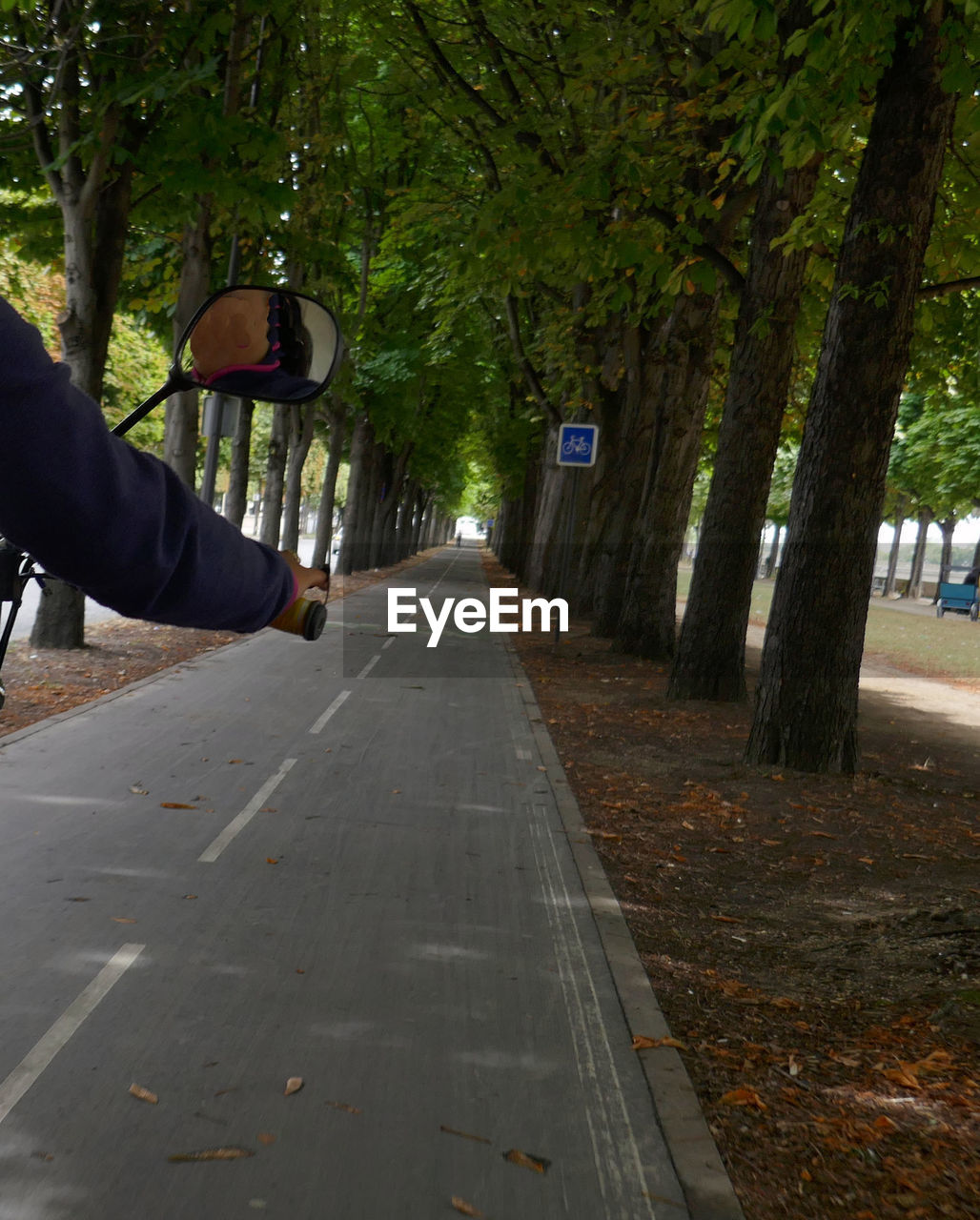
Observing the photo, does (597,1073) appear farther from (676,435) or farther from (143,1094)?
(676,435)

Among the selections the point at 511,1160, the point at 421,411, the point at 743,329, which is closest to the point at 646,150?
the point at 743,329

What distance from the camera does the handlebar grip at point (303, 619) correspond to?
1.71 meters

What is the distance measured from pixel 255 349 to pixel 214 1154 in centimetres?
287

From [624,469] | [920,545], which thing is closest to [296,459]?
[624,469]

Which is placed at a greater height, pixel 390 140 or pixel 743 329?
pixel 390 140

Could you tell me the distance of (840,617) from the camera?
10.1m

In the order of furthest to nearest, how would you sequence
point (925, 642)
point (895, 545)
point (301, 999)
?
point (895, 545) < point (925, 642) < point (301, 999)

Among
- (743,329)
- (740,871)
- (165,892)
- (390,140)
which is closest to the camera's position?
(165,892)

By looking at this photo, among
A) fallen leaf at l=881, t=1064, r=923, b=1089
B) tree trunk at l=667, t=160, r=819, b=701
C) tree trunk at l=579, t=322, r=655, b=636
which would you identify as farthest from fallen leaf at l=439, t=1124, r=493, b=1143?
tree trunk at l=579, t=322, r=655, b=636

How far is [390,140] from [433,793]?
18.5 metres

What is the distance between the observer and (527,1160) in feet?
12.3

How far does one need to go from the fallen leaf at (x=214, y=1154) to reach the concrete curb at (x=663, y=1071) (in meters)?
1.35

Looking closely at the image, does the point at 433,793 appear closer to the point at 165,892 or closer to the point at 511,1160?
the point at 165,892

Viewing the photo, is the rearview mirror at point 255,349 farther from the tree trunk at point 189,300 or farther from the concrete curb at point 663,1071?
the tree trunk at point 189,300
